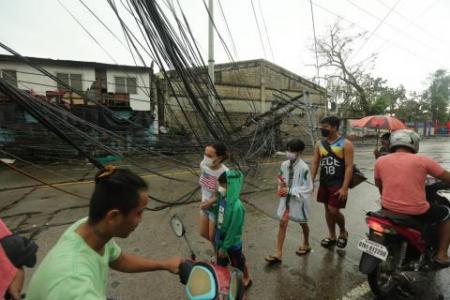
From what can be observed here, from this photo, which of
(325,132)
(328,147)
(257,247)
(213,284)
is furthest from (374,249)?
(213,284)

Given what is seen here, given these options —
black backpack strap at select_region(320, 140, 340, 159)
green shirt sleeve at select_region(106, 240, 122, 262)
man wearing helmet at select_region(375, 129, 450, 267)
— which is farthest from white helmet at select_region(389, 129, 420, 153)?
green shirt sleeve at select_region(106, 240, 122, 262)

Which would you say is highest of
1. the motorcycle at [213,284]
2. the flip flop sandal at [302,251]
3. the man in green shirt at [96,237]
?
the man in green shirt at [96,237]

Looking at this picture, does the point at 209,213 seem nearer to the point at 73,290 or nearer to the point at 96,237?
the point at 96,237

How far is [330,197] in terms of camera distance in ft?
11.2

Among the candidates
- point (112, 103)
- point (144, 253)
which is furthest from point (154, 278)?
point (112, 103)

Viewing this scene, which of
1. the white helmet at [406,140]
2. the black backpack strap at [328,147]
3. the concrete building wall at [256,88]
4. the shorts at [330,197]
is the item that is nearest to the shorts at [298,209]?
the shorts at [330,197]

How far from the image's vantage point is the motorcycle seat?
2.48 metres

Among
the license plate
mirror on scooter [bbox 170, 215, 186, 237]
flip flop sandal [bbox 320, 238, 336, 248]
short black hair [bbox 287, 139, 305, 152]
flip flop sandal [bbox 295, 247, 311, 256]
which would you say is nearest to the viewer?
mirror on scooter [bbox 170, 215, 186, 237]

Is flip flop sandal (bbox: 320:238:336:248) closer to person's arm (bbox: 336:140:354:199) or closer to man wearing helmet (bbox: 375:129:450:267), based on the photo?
person's arm (bbox: 336:140:354:199)

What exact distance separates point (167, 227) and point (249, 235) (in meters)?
1.27

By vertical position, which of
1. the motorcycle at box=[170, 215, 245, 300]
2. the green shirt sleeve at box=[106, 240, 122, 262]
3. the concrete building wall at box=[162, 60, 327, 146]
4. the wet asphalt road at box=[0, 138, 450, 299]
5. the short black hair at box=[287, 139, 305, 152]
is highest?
the concrete building wall at box=[162, 60, 327, 146]

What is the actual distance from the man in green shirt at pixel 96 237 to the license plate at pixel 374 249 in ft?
6.80

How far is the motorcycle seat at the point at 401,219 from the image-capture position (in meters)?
2.48

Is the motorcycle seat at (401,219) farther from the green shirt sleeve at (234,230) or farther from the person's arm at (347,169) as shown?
the green shirt sleeve at (234,230)
